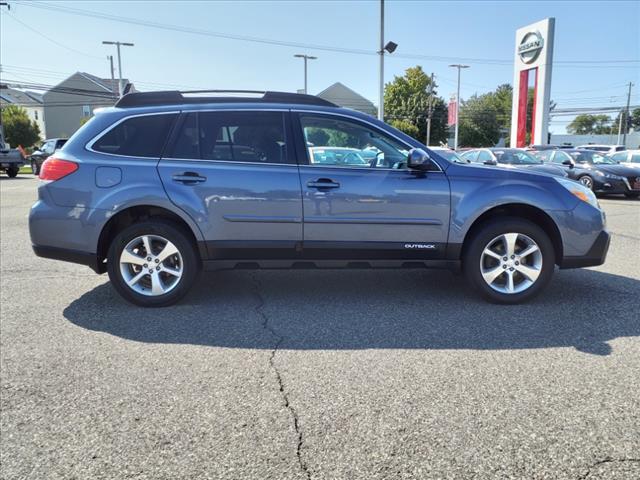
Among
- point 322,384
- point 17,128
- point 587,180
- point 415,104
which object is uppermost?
point 415,104

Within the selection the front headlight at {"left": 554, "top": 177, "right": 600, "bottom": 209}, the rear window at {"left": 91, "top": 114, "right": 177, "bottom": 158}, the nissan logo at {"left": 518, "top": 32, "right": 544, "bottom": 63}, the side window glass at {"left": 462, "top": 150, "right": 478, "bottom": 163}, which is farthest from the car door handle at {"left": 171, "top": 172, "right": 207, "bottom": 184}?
the nissan logo at {"left": 518, "top": 32, "right": 544, "bottom": 63}

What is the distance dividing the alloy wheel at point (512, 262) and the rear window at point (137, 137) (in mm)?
3103

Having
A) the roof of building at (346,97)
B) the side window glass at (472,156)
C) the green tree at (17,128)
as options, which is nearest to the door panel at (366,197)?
the side window glass at (472,156)

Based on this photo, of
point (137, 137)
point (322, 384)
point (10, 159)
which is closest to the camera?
point (322, 384)

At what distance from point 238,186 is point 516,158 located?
543 inches

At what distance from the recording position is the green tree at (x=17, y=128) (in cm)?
5047

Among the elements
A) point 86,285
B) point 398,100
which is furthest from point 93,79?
point 86,285

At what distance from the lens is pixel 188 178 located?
4379mm

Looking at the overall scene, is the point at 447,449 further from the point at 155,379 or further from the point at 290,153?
the point at 290,153

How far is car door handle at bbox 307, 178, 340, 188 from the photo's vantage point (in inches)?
174

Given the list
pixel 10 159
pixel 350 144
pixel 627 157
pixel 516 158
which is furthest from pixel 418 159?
pixel 10 159

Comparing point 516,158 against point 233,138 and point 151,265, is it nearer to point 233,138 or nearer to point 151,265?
point 233,138

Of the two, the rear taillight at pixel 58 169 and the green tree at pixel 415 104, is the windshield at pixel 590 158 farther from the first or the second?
the green tree at pixel 415 104

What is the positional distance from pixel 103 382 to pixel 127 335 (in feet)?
2.71
